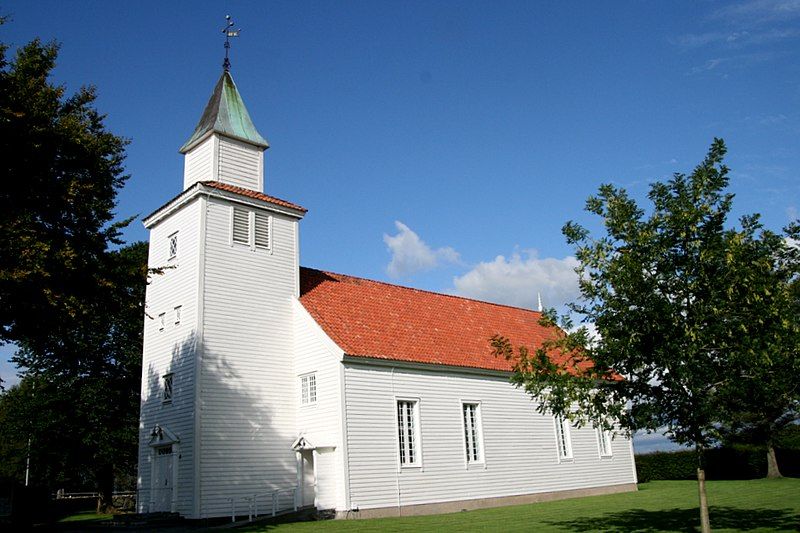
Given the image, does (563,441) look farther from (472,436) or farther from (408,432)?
(408,432)

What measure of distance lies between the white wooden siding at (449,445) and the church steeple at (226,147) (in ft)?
30.7

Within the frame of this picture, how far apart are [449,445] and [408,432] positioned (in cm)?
198

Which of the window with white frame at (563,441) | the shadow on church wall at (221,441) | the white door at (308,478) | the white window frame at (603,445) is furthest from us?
the white window frame at (603,445)

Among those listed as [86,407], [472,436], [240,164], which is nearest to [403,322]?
[472,436]

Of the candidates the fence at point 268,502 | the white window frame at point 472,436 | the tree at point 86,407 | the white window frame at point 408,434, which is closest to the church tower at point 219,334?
the fence at point 268,502

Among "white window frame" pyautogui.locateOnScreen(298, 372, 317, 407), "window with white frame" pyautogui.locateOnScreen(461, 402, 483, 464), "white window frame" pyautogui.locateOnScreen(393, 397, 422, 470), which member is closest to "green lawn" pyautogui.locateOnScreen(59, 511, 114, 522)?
"white window frame" pyautogui.locateOnScreen(298, 372, 317, 407)

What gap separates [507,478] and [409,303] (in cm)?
843

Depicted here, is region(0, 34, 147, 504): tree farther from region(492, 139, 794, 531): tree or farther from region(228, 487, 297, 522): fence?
region(492, 139, 794, 531): tree

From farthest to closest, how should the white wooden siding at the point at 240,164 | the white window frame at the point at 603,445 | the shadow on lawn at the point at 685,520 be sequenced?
the white window frame at the point at 603,445, the white wooden siding at the point at 240,164, the shadow on lawn at the point at 685,520

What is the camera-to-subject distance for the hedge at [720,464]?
3781 cm

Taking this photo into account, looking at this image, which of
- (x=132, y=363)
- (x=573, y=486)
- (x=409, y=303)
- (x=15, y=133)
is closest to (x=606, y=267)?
(x=15, y=133)

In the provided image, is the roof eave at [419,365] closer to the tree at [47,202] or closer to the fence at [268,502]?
the fence at [268,502]

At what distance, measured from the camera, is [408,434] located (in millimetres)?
24297

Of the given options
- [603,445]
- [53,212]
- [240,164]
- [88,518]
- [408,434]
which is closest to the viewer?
[53,212]
